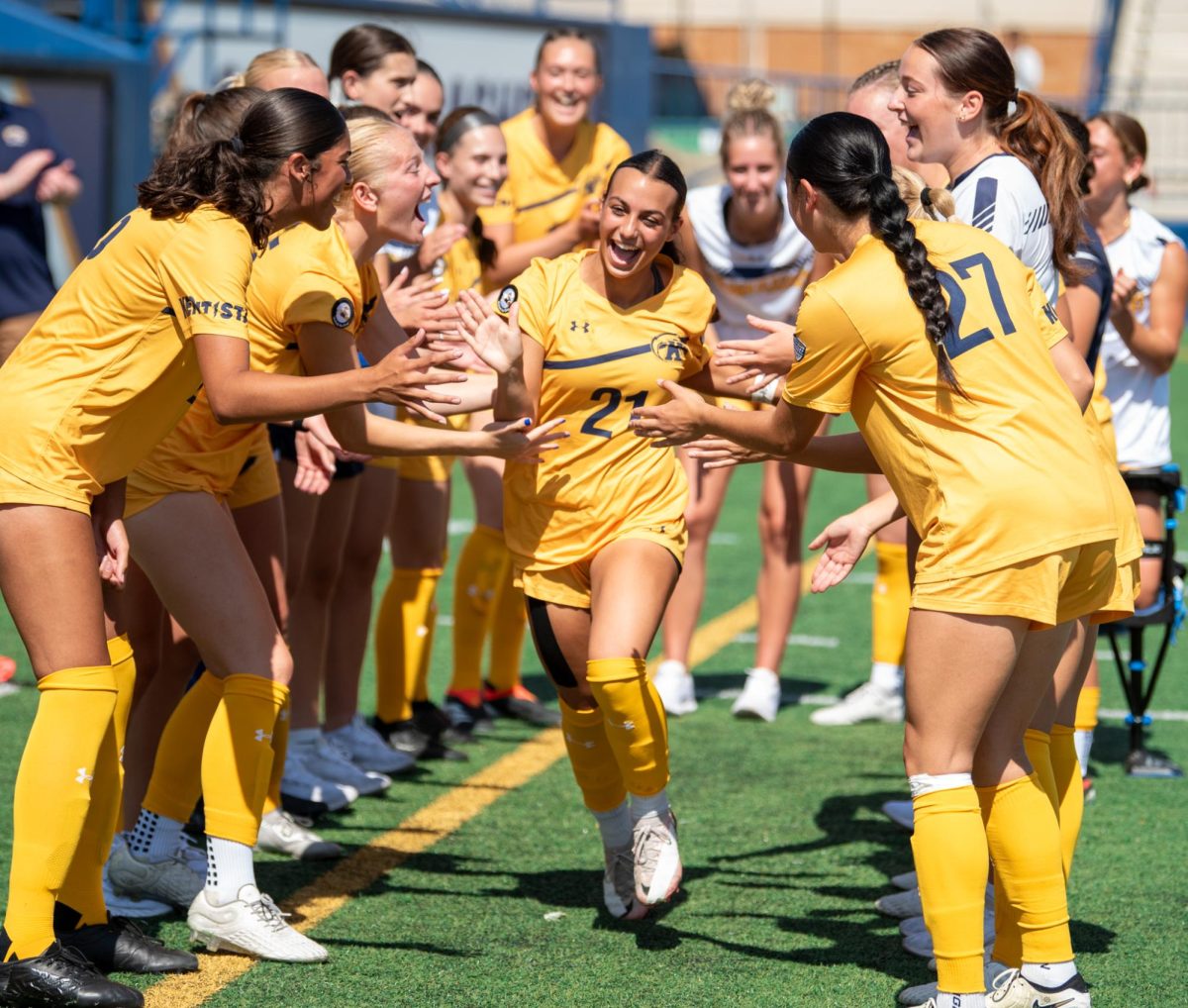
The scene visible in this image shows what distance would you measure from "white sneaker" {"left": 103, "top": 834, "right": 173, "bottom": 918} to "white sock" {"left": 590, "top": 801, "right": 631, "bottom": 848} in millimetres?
1244

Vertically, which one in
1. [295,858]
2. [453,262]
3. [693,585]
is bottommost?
[295,858]

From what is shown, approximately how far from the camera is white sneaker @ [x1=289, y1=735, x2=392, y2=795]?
6098 mm

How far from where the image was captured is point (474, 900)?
5031mm

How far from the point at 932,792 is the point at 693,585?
3.93m

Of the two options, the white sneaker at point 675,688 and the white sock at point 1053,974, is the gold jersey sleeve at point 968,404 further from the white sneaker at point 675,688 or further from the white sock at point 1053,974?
the white sneaker at point 675,688

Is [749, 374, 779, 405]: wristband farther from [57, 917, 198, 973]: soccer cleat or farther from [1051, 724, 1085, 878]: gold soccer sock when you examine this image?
[57, 917, 198, 973]: soccer cleat

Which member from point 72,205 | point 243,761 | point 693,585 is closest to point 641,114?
point 72,205

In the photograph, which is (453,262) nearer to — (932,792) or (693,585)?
(693,585)

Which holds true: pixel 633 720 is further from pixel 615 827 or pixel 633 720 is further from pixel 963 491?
pixel 963 491

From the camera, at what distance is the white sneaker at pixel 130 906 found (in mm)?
4824

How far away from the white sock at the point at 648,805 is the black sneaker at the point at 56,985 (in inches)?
57.3

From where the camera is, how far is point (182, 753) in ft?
16.1

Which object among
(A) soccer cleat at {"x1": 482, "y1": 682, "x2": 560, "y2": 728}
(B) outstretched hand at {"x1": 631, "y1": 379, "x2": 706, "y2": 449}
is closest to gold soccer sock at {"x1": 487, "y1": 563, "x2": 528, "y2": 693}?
(A) soccer cleat at {"x1": 482, "y1": 682, "x2": 560, "y2": 728}

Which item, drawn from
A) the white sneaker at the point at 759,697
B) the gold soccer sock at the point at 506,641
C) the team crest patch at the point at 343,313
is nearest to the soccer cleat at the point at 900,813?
the white sneaker at the point at 759,697
